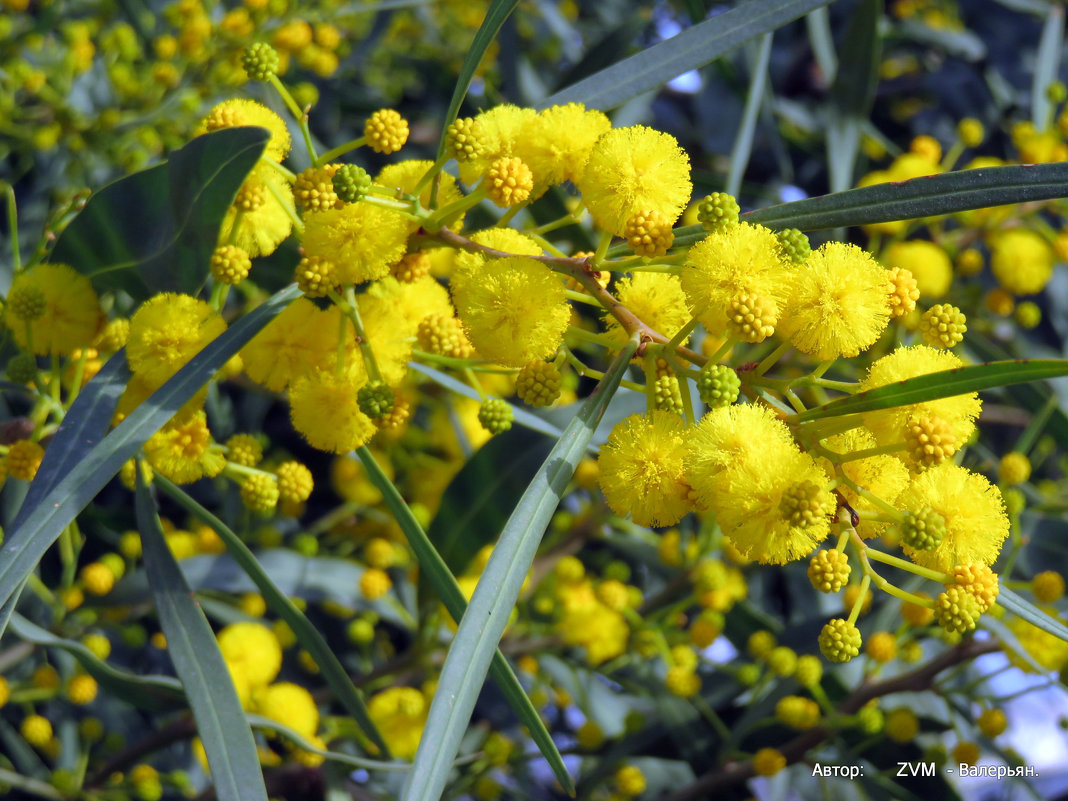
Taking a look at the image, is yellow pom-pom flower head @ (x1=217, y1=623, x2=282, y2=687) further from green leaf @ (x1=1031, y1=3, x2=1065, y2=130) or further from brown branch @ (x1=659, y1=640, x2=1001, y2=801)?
green leaf @ (x1=1031, y1=3, x2=1065, y2=130)

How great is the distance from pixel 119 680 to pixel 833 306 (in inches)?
55.1

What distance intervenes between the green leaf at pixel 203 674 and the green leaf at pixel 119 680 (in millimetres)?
208

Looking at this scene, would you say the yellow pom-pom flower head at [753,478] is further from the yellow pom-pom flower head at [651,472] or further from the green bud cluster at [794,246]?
the green bud cluster at [794,246]

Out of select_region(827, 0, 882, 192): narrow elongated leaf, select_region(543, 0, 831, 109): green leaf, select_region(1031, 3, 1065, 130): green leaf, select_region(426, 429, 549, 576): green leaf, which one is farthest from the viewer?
select_region(1031, 3, 1065, 130): green leaf

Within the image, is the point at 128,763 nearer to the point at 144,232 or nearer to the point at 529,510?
the point at 144,232

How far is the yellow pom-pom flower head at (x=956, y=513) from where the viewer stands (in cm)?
114

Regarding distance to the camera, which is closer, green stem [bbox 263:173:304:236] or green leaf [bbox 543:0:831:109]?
green stem [bbox 263:173:304:236]

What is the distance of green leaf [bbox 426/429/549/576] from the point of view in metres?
2.00

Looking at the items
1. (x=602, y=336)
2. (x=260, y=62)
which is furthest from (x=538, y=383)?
(x=260, y=62)

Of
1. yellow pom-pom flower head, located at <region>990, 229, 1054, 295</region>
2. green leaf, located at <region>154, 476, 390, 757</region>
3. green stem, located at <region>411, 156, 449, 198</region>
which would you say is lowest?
green leaf, located at <region>154, 476, 390, 757</region>

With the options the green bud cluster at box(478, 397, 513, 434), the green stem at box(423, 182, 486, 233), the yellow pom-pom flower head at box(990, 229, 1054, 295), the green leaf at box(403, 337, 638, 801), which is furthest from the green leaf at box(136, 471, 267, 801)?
the yellow pom-pom flower head at box(990, 229, 1054, 295)

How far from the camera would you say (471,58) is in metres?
1.32

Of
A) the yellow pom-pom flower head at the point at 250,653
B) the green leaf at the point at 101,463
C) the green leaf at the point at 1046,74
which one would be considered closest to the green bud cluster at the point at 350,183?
the green leaf at the point at 101,463

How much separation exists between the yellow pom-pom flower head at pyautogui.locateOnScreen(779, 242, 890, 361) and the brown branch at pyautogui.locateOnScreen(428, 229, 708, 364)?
13cm
